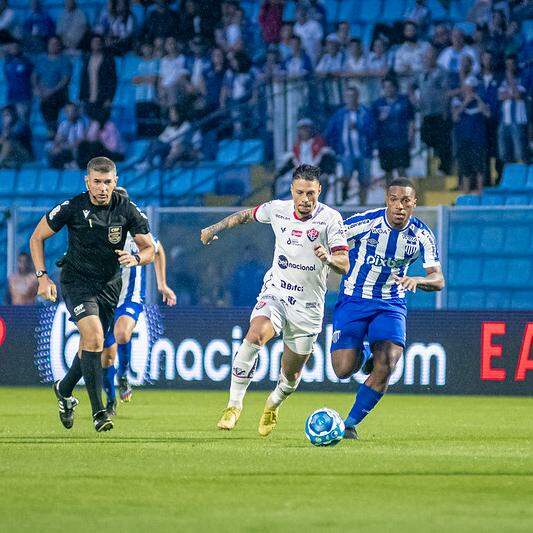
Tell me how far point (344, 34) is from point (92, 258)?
1126 cm

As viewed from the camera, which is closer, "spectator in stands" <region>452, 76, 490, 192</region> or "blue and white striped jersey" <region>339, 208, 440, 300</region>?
"blue and white striped jersey" <region>339, 208, 440, 300</region>

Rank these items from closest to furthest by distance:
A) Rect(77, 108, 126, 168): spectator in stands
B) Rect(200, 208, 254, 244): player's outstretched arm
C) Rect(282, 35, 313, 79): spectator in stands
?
1. Rect(200, 208, 254, 244): player's outstretched arm
2. Rect(282, 35, 313, 79): spectator in stands
3. Rect(77, 108, 126, 168): spectator in stands

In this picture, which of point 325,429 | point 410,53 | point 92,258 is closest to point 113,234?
point 92,258

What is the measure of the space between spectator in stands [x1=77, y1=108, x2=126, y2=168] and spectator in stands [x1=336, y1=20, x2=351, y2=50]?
3688mm

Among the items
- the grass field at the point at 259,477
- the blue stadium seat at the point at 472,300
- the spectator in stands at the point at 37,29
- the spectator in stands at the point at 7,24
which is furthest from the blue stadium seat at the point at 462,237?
the spectator in stands at the point at 7,24

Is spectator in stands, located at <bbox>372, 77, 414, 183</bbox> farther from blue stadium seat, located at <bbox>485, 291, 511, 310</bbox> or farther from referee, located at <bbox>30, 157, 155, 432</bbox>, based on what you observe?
referee, located at <bbox>30, 157, 155, 432</bbox>

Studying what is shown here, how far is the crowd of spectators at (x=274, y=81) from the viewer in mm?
18625

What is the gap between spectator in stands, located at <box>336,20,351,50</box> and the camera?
20.2 metres

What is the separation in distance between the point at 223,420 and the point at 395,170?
9165mm

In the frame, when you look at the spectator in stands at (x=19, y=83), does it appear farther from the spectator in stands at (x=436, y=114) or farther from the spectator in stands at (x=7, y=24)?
the spectator in stands at (x=436, y=114)


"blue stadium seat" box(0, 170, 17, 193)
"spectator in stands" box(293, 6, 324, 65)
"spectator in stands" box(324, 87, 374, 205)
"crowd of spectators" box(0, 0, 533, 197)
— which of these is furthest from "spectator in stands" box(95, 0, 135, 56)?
"spectator in stands" box(324, 87, 374, 205)

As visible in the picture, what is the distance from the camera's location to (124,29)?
22234 millimetres

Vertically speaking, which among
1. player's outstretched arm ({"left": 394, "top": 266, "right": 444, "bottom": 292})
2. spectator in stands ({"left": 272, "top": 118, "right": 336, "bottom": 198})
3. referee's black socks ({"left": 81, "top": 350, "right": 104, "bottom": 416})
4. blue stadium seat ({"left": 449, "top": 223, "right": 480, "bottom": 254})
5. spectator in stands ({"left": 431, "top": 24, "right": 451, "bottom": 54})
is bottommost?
referee's black socks ({"left": 81, "top": 350, "right": 104, "bottom": 416})

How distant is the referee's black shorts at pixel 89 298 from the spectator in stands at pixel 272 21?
38.3 feet
